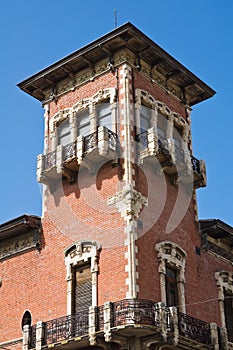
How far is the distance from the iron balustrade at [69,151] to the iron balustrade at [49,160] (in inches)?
20.2

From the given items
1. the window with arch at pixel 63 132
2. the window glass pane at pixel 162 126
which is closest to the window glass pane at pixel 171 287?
the window glass pane at pixel 162 126

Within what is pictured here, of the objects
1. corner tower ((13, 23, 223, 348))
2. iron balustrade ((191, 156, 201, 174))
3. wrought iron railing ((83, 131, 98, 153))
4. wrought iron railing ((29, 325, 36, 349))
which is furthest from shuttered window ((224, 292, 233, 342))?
wrought iron railing ((83, 131, 98, 153))

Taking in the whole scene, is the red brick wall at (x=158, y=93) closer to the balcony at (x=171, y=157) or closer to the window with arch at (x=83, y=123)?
the balcony at (x=171, y=157)

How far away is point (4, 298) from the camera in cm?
2694

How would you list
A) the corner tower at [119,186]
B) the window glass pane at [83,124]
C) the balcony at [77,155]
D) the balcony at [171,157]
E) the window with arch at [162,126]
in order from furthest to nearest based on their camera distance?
1. the window with arch at [162,126]
2. the window glass pane at [83,124]
3. the balcony at [171,157]
4. the balcony at [77,155]
5. the corner tower at [119,186]

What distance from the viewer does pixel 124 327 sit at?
21078mm

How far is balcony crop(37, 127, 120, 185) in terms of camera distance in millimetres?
25094

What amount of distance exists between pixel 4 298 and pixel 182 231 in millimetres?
7833

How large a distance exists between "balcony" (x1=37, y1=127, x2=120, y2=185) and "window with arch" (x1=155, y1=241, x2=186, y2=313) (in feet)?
13.0

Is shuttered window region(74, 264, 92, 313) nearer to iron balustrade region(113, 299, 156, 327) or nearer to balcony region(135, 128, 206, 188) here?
iron balustrade region(113, 299, 156, 327)

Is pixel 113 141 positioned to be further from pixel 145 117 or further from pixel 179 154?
pixel 179 154

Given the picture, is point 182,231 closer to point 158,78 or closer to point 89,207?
point 89,207

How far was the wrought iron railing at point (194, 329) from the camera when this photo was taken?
74.3ft

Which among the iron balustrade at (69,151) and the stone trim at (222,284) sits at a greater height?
the iron balustrade at (69,151)
